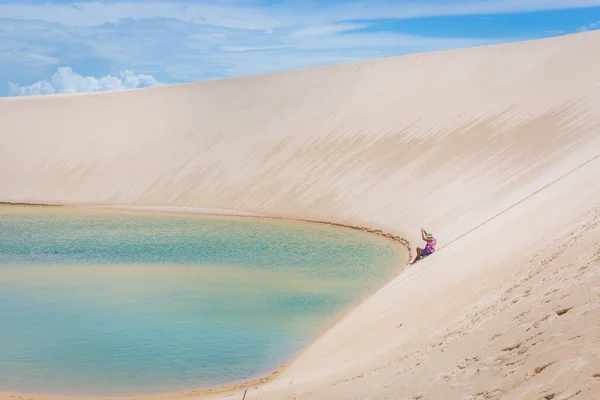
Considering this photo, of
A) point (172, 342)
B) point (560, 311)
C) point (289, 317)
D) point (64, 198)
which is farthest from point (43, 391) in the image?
point (64, 198)

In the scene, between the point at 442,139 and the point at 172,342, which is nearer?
the point at 172,342

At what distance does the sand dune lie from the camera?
6.59 meters

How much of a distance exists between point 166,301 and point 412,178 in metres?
16.4

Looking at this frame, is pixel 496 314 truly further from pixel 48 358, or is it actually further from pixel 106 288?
pixel 106 288

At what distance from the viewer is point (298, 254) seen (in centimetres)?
2036

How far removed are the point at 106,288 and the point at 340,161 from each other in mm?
19011

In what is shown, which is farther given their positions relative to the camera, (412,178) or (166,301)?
(412,178)

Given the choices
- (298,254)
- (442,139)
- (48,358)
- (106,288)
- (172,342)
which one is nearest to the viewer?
(48,358)

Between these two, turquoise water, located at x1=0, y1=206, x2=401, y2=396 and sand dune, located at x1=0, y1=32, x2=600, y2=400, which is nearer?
sand dune, located at x1=0, y1=32, x2=600, y2=400

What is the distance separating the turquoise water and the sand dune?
130cm

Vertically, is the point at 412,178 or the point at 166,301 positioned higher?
the point at 412,178

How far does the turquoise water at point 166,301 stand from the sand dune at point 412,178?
1.30m

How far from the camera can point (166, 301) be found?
14.3m

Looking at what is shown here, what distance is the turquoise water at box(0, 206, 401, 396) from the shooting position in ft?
34.1
